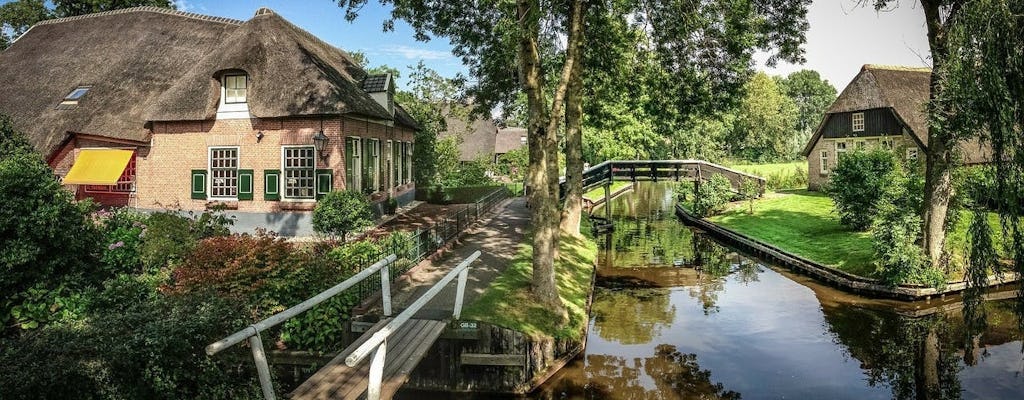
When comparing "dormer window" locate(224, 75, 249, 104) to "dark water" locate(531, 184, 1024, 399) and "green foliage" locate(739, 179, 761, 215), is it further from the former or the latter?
"green foliage" locate(739, 179, 761, 215)

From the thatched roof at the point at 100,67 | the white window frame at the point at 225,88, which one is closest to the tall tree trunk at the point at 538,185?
the white window frame at the point at 225,88

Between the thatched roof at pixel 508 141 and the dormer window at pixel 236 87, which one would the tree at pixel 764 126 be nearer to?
the thatched roof at pixel 508 141

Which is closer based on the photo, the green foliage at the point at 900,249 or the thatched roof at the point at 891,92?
the green foliage at the point at 900,249

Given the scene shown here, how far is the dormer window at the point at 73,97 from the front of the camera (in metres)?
21.0

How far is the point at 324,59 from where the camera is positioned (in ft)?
69.9

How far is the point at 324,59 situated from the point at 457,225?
8713mm

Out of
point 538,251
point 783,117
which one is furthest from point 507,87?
point 783,117

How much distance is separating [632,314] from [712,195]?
16027 mm

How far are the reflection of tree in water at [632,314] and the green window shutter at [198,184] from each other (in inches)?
508

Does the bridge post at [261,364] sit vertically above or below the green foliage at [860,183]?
below

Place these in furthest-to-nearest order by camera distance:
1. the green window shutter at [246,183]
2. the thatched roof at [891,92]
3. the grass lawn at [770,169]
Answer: the grass lawn at [770,169]
the thatched roof at [891,92]
the green window shutter at [246,183]

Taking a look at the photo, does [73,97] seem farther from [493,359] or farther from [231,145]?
[493,359]

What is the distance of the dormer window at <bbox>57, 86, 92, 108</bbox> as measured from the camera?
2103 centimetres

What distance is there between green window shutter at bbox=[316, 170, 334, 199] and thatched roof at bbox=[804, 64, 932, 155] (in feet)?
85.0
